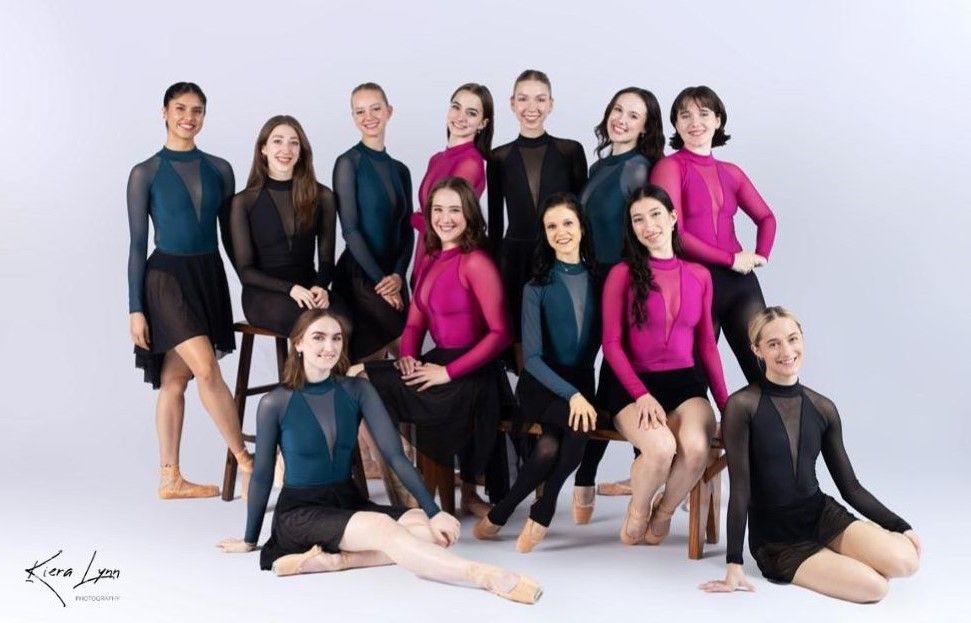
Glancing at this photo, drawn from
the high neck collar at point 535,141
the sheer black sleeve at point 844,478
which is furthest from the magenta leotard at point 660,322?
the high neck collar at point 535,141

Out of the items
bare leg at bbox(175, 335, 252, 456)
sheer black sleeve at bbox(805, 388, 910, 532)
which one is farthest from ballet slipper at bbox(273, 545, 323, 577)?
sheer black sleeve at bbox(805, 388, 910, 532)

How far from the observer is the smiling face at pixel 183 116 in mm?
6047

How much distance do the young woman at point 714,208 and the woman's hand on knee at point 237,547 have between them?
1990 millimetres

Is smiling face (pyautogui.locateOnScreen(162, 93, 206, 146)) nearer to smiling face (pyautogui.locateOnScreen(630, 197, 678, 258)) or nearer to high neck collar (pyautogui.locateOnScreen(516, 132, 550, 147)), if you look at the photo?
high neck collar (pyautogui.locateOnScreen(516, 132, 550, 147))

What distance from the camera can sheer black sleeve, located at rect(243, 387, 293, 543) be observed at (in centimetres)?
520

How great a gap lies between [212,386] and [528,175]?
1542 mm

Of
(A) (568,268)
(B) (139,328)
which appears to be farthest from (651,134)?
(B) (139,328)

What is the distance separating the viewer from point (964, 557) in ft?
17.7

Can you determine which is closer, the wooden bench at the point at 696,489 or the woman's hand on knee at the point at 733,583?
the woman's hand on knee at the point at 733,583

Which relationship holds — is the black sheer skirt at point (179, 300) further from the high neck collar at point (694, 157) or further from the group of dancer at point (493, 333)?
the high neck collar at point (694, 157)

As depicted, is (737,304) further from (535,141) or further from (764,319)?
(535,141)

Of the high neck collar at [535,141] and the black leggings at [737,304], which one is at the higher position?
the high neck collar at [535,141]

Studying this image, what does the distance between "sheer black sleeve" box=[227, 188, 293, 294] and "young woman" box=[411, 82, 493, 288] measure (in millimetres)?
624

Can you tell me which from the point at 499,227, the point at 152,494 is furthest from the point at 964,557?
the point at 152,494
